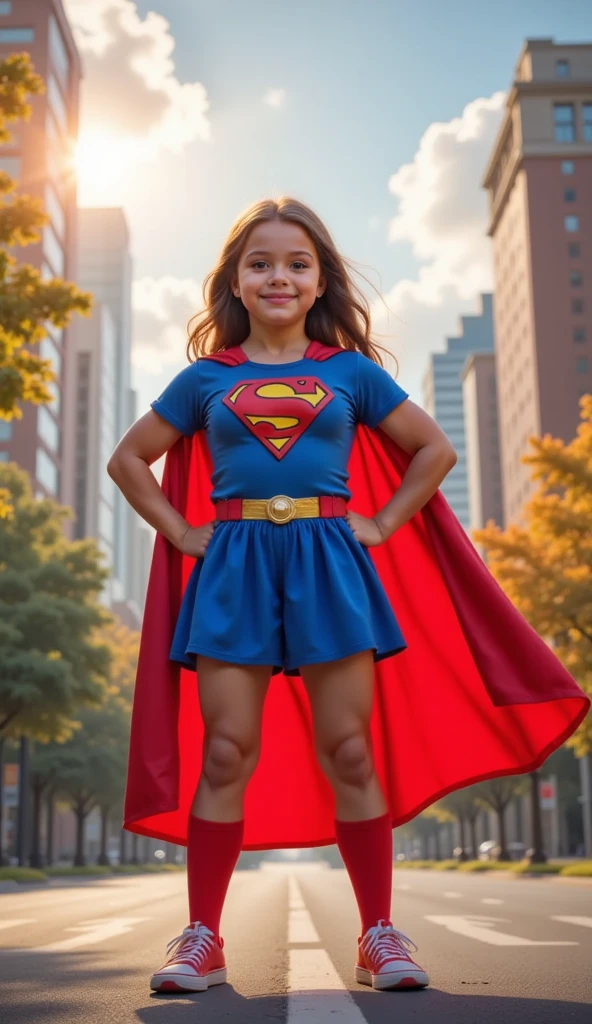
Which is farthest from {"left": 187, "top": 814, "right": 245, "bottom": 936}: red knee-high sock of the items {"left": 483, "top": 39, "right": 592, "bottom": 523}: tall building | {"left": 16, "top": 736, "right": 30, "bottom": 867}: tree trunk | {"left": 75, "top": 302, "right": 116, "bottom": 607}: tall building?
{"left": 75, "top": 302, "right": 116, "bottom": 607}: tall building

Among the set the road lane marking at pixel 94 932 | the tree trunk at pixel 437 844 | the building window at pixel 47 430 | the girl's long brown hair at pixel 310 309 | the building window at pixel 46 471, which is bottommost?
the tree trunk at pixel 437 844

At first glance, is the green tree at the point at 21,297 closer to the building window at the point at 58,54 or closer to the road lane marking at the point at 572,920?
the road lane marking at the point at 572,920

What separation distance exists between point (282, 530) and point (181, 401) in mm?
651

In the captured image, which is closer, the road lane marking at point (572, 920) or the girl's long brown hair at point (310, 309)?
the girl's long brown hair at point (310, 309)

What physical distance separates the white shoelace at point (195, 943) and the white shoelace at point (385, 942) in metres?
0.47

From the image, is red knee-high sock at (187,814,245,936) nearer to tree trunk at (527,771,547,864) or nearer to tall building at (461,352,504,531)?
tree trunk at (527,771,547,864)

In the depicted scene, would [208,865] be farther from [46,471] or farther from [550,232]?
[550,232]

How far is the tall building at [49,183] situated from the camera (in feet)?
212

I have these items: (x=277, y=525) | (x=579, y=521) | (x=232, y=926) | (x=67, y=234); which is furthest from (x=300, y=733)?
(x=67, y=234)

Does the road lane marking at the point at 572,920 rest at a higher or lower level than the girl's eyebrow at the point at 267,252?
lower

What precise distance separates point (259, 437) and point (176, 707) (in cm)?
91

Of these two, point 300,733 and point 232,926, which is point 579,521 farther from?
point 300,733

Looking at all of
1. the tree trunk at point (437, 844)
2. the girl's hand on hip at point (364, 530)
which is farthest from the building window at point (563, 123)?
the girl's hand on hip at point (364, 530)

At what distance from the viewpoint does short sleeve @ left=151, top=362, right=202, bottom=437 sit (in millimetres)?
4180
